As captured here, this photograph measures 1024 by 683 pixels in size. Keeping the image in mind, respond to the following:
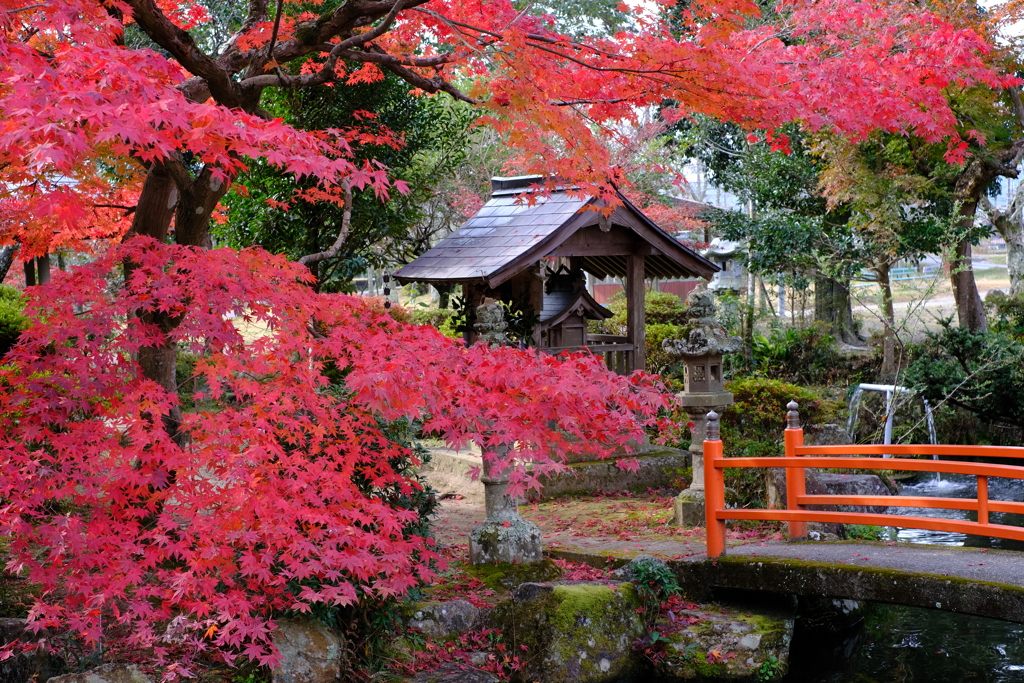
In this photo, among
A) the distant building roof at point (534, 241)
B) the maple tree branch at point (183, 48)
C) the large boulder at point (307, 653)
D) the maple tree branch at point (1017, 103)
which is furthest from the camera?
the maple tree branch at point (1017, 103)

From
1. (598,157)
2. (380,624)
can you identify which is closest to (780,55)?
(598,157)

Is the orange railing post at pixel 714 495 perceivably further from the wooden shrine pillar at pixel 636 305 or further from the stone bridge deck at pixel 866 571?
the wooden shrine pillar at pixel 636 305

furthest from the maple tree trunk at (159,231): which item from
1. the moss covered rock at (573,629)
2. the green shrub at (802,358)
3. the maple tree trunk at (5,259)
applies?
the green shrub at (802,358)

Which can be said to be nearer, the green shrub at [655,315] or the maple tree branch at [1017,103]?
the maple tree branch at [1017,103]

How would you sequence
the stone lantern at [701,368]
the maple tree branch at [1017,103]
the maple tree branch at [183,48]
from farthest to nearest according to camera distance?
the maple tree branch at [1017,103], the stone lantern at [701,368], the maple tree branch at [183,48]

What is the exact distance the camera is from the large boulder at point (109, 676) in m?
4.56

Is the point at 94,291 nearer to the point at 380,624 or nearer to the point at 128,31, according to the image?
the point at 380,624

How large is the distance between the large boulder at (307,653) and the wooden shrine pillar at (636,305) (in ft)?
21.3

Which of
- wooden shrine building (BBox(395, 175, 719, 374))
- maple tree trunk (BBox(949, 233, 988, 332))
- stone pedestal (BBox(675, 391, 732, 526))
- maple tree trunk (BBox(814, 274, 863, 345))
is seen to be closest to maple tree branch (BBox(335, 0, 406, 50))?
wooden shrine building (BBox(395, 175, 719, 374))

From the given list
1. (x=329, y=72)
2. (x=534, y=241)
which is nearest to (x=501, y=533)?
(x=329, y=72)

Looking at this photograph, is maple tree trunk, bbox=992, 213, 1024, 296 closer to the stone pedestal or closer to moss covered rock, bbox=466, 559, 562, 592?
the stone pedestal

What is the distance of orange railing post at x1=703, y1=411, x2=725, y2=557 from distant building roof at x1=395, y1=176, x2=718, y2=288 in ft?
11.9

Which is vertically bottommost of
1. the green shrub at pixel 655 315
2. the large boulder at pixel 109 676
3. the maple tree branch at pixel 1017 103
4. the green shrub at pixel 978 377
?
the large boulder at pixel 109 676

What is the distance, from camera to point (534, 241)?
376 inches
